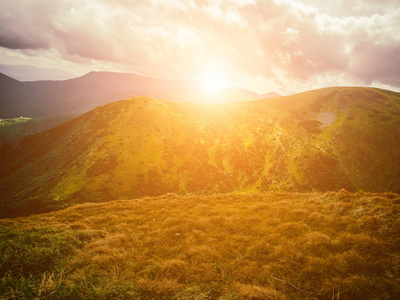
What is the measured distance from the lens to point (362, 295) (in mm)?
7207

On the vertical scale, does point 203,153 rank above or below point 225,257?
below

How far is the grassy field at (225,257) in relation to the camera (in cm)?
787

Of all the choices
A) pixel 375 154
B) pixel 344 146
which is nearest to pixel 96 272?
pixel 344 146

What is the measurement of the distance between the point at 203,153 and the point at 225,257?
278 feet

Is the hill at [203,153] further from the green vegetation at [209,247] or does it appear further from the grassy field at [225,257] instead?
the grassy field at [225,257]

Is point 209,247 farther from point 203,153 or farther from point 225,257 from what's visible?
point 203,153

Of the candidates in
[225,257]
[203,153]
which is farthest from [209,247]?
[203,153]

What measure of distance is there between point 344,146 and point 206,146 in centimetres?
8080

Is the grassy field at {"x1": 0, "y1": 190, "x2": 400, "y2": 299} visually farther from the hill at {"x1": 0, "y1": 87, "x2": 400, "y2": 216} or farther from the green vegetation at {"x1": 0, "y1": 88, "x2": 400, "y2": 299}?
the hill at {"x1": 0, "y1": 87, "x2": 400, "y2": 216}

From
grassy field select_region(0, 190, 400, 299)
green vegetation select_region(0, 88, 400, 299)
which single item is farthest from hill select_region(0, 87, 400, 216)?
grassy field select_region(0, 190, 400, 299)

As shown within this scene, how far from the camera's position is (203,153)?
95625mm

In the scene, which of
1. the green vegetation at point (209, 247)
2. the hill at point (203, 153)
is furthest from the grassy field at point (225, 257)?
the hill at point (203, 153)

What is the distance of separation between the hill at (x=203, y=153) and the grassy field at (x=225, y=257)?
6603cm

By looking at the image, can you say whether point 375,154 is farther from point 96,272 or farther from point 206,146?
point 96,272
